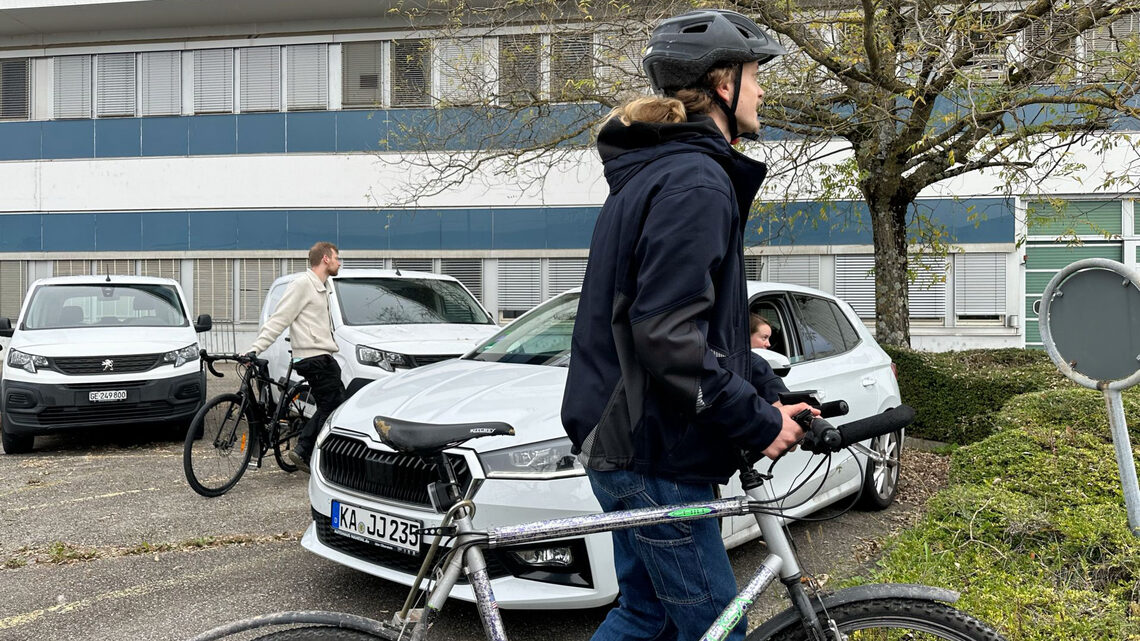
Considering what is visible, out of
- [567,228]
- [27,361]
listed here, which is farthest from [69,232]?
[27,361]

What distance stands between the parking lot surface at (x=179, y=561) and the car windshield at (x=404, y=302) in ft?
6.45

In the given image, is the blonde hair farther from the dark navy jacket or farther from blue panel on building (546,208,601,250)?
blue panel on building (546,208,601,250)

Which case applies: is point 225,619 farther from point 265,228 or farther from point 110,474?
point 265,228

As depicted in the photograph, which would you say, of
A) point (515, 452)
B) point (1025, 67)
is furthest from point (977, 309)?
point (515, 452)

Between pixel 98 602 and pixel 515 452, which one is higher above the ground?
pixel 515 452

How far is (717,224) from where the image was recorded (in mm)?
1837

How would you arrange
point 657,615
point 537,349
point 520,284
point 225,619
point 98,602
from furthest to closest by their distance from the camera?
point 520,284 < point 537,349 < point 98,602 < point 225,619 < point 657,615

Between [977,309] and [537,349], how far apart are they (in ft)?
46.4

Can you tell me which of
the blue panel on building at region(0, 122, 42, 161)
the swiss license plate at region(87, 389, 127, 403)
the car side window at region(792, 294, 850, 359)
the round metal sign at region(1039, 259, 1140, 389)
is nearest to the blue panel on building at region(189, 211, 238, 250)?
the blue panel on building at region(0, 122, 42, 161)

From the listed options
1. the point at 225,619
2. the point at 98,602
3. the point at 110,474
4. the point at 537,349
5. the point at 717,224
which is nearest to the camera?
the point at 717,224

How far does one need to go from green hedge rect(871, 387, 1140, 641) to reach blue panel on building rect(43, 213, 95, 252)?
1884 cm

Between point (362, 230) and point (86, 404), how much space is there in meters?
10.3

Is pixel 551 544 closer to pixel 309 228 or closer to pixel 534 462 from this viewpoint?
pixel 534 462

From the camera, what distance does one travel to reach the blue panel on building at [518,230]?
17.7m
